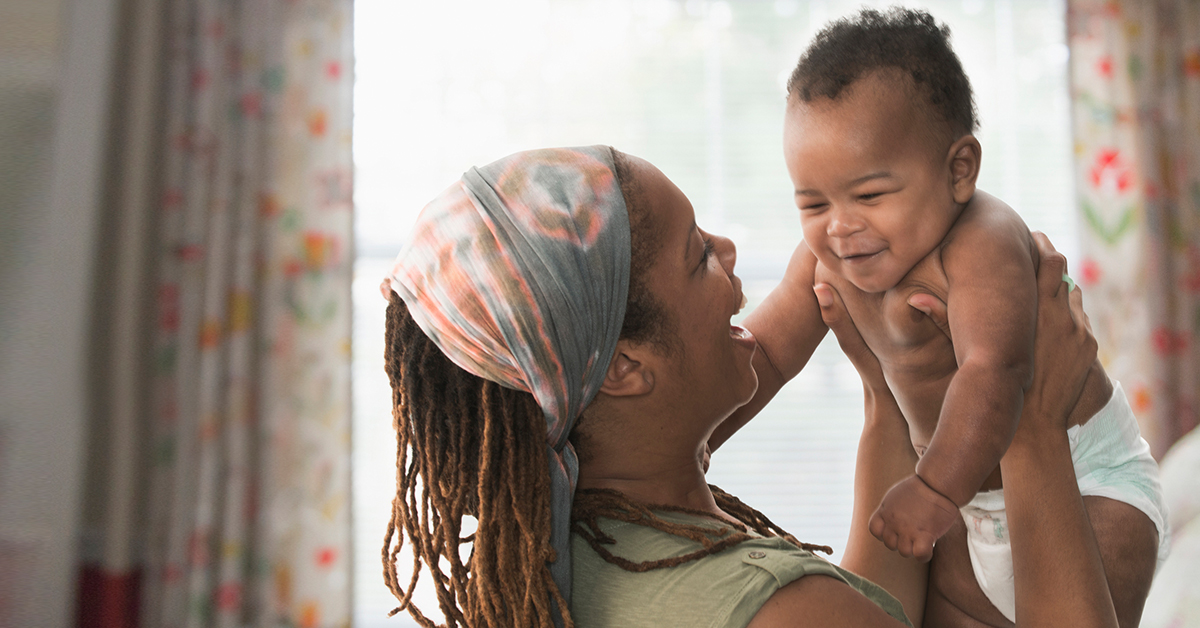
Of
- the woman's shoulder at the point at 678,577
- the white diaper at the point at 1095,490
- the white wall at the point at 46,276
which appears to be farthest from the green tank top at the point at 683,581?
the white wall at the point at 46,276

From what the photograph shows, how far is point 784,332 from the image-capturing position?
1.26m

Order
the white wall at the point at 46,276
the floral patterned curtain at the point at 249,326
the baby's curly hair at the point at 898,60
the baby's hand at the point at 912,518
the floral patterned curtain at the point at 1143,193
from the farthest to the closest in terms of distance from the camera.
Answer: the floral patterned curtain at the point at 1143,193
the floral patterned curtain at the point at 249,326
the white wall at the point at 46,276
the baby's curly hair at the point at 898,60
the baby's hand at the point at 912,518

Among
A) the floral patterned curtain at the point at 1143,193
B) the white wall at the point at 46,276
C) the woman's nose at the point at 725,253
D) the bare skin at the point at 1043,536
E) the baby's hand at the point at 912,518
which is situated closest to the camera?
the bare skin at the point at 1043,536

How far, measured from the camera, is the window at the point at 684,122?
122 inches

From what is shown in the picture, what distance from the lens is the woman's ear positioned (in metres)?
0.93

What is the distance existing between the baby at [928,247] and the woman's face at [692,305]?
260 mm

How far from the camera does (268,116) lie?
299 cm

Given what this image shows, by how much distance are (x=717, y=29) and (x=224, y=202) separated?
1.95 m

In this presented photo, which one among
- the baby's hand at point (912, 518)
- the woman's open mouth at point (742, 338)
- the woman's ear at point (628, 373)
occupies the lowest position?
the baby's hand at point (912, 518)

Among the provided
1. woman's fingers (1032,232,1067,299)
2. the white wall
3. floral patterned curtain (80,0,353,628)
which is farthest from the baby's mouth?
floral patterned curtain (80,0,353,628)

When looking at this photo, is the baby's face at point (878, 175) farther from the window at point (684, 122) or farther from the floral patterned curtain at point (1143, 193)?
the floral patterned curtain at point (1143, 193)

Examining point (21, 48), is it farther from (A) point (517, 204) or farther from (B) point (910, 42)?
(B) point (910, 42)

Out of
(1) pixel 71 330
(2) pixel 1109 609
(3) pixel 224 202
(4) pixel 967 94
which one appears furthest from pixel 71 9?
(2) pixel 1109 609

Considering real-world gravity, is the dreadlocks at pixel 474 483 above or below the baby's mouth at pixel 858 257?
below
